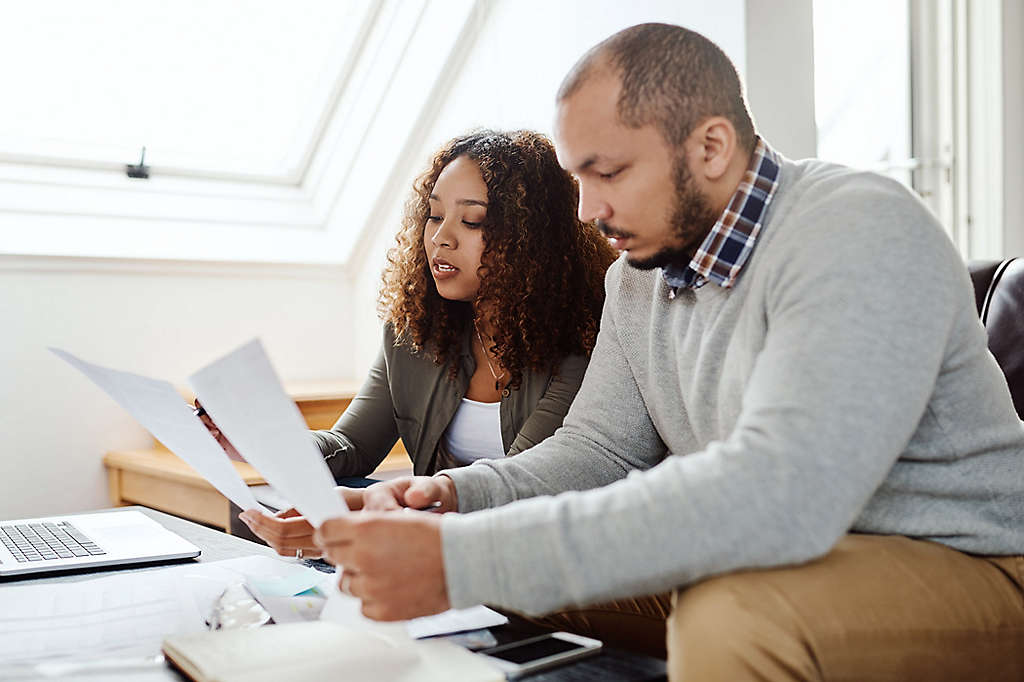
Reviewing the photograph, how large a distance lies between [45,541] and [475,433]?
2.23 feet

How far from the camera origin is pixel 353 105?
2.73 m

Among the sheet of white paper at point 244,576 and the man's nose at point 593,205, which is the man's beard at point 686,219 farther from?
the sheet of white paper at point 244,576

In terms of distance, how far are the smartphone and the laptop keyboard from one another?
633 mm

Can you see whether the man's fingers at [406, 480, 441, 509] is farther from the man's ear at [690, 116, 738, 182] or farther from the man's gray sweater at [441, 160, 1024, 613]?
the man's ear at [690, 116, 738, 182]

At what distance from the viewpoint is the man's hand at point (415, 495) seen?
1.15m

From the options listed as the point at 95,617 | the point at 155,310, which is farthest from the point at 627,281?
the point at 155,310

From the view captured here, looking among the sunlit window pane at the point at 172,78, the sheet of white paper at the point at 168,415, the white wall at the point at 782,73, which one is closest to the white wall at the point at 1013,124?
the white wall at the point at 782,73

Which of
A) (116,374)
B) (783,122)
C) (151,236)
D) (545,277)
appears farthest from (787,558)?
(151,236)

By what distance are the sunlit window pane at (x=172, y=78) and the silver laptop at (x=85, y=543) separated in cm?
127

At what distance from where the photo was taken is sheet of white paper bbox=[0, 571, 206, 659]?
92 cm

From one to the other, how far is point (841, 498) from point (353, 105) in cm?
221

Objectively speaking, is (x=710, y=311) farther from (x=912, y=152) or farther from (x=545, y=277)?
(x=912, y=152)

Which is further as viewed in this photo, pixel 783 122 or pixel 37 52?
pixel 37 52

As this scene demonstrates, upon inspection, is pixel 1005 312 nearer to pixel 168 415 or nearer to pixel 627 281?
pixel 627 281
